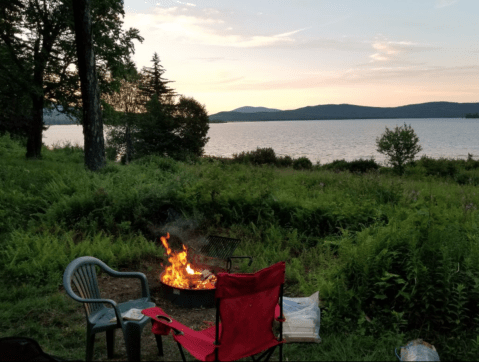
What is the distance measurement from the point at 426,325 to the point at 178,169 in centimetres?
1147

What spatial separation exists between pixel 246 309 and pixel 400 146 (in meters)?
31.4

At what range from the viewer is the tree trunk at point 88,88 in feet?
43.4

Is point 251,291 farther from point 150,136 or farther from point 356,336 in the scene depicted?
point 150,136

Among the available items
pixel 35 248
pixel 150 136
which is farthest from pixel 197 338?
pixel 150 136

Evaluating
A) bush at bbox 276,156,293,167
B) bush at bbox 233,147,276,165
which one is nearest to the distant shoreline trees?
bush at bbox 233,147,276,165

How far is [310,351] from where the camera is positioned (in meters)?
4.24

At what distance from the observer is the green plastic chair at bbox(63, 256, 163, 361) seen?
12.7 feet

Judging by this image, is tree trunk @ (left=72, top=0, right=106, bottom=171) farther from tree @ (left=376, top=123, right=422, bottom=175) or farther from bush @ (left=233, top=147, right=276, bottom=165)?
tree @ (left=376, top=123, right=422, bottom=175)

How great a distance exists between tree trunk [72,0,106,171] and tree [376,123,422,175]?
24.8 meters

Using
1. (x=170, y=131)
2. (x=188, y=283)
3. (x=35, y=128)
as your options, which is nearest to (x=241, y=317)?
(x=188, y=283)

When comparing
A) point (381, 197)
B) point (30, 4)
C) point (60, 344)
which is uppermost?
point (30, 4)

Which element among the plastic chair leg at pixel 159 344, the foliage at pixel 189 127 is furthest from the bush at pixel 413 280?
the foliage at pixel 189 127

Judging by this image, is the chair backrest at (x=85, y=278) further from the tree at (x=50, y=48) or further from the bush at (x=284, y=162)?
the bush at (x=284, y=162)

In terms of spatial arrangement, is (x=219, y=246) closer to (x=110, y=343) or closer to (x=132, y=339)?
(x=110, y=343)
